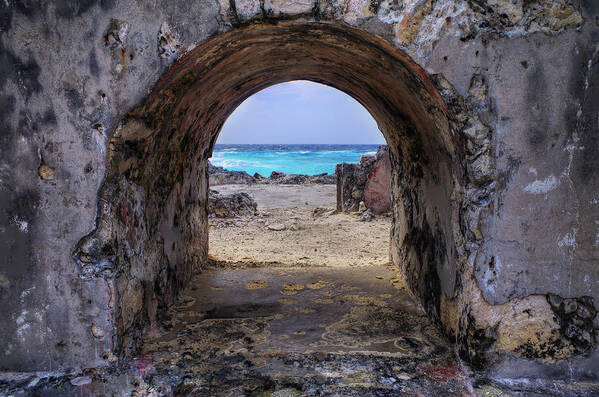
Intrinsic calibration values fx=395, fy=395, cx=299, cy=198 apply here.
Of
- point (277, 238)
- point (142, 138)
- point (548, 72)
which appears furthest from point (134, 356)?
point (277, 238)

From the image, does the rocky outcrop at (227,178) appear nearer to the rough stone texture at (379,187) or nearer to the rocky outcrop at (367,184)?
the rocky outcrop at (367,184)

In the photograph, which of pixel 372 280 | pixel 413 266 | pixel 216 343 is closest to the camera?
pixel 216 343

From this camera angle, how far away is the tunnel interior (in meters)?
2.00

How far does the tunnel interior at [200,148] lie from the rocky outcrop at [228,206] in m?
4.67

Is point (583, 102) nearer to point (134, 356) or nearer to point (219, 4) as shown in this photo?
point (219, 4)

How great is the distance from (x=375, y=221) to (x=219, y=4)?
643 cm

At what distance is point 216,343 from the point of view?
7.78ft

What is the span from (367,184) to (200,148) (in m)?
5.29

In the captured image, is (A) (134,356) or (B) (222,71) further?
(B) (222,71)

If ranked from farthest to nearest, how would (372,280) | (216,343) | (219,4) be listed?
1. (372,280)
2. (216,343)
3. (219,4)

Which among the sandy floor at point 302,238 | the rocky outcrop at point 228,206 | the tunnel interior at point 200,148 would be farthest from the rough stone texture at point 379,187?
the tunnel interior at point 200,148

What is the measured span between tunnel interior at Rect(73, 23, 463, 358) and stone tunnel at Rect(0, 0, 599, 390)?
0.02 meters

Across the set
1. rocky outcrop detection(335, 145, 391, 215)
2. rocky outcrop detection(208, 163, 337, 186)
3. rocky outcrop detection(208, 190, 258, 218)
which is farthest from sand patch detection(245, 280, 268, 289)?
rocky outcrop detection(208, 163, 337, 186)

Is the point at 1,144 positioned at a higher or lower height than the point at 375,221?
higher
